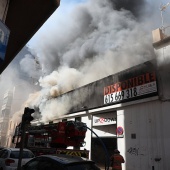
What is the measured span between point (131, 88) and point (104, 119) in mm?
3852

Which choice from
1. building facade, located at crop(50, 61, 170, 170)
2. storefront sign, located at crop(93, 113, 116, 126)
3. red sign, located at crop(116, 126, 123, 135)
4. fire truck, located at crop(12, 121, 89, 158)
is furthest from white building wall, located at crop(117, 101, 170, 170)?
fire truck, located at crop(12, 121, 89, 158)

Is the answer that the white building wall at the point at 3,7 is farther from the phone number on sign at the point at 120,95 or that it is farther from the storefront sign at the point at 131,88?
the phone number on sign at the point at 120,95

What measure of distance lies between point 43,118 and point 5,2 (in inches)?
730

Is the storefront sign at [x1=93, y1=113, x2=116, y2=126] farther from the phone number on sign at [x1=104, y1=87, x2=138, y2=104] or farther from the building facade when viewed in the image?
the phone number on sign at [x1=104, y1=87, x2=138, y2=104]

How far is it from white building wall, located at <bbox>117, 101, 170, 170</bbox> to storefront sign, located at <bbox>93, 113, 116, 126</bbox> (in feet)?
4.92

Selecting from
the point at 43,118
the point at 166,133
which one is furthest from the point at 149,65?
the point at 43,118

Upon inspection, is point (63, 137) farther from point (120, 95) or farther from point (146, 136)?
point (120, 95)

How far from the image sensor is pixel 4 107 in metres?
63.6

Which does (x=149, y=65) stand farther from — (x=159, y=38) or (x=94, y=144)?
(x=94, y=144)

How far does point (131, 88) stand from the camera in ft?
43.5

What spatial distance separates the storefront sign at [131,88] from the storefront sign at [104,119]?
1.14m

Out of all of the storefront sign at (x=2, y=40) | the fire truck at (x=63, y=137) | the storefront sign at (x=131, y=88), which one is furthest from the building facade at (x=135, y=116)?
the storefront sign at (x=2, y=40)

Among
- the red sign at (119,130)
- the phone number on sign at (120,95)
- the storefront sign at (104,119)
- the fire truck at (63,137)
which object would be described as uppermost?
the phone number on sign at (120,95)

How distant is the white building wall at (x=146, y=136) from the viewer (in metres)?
10.8
